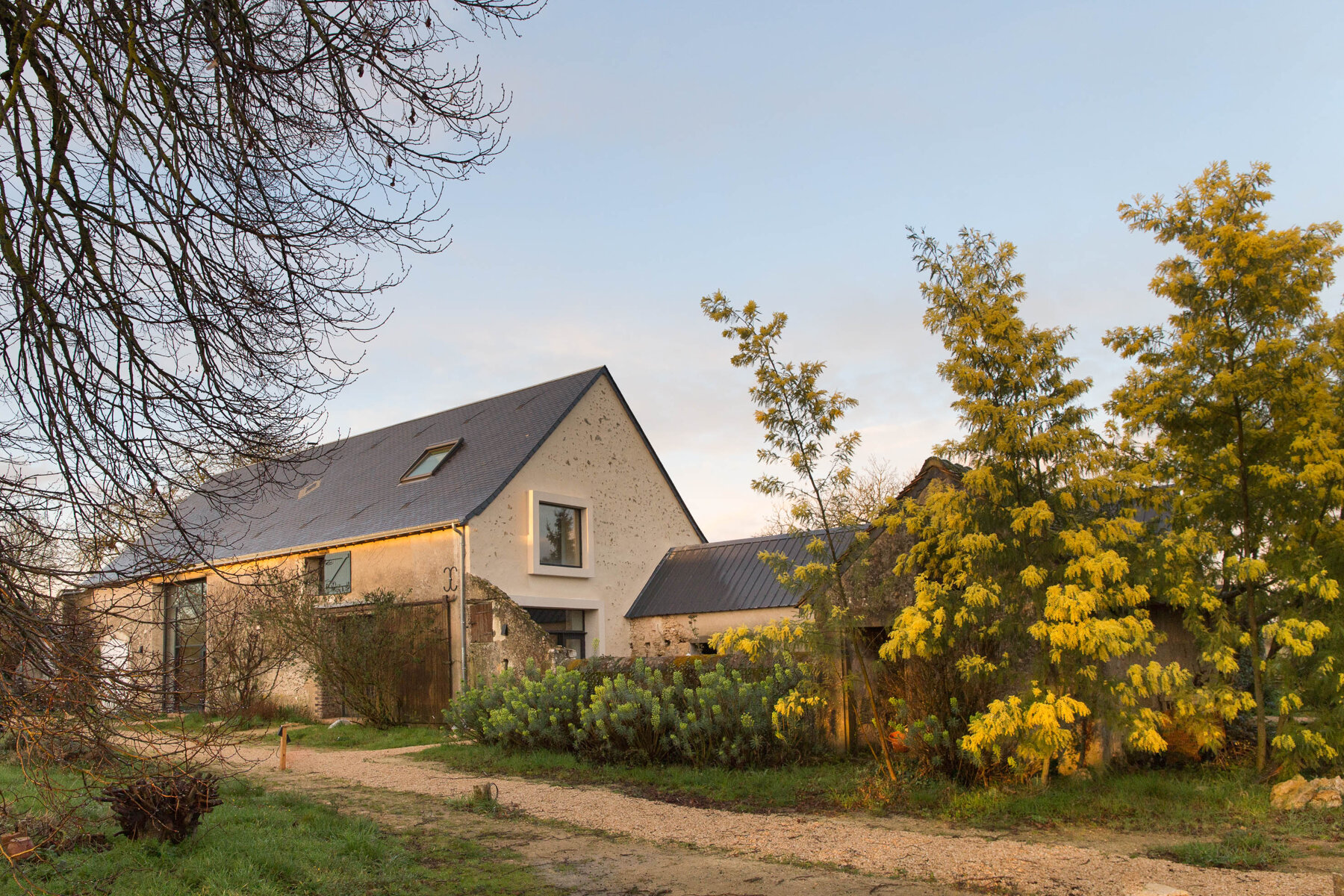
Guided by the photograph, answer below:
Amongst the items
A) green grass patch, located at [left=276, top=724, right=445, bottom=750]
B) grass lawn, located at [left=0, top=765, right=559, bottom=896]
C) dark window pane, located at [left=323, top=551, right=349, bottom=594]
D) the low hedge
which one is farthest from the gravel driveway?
dark window pane, located at [left=323, top=551, right=349, bottom=594]

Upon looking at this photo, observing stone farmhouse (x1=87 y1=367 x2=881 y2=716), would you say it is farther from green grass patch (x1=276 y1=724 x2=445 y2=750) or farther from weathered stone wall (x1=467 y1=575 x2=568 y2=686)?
green grass patch (x1=276 y1=724 x2=445 y2=750)

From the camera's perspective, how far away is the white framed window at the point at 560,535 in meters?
19.5

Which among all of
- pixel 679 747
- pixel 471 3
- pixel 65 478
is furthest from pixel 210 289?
pixel 679 747

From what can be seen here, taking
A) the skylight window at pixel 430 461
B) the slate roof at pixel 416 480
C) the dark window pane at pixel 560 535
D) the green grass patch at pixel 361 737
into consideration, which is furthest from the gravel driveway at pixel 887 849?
the skylight window at pixel 430 461

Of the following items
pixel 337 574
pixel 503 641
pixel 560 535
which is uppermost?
pixel 560 535

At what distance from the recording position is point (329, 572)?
2086 centimetres

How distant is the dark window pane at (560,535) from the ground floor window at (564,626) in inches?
39.8

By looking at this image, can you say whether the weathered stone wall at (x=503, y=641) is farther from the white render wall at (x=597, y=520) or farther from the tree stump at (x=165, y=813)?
the tree stump at (x=165, y=813)

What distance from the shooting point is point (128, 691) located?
4.53 meters

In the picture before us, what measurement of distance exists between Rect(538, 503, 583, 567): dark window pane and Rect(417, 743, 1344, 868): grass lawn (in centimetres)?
859

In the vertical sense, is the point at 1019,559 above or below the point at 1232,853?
above

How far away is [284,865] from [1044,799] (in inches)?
266

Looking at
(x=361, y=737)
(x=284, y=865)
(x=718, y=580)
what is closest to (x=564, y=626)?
(x=718, y=580)

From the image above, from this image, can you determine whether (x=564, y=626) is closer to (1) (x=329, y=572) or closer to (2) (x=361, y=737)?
(2) (x=361, y=737)
